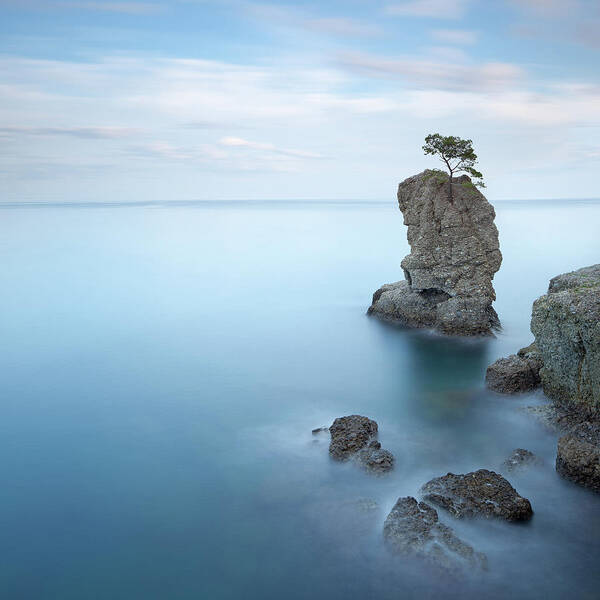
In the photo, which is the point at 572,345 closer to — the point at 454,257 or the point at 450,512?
the point at 450,512

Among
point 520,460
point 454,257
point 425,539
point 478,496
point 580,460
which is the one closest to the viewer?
point 425,539

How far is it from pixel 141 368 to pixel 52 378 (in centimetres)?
420

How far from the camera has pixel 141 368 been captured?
93.6 feet

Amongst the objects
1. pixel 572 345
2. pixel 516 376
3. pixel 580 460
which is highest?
pixel 572 345

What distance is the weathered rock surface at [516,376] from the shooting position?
23203mm

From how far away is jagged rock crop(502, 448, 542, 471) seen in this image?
17531 millimetres

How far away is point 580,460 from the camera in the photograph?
53.2 feet

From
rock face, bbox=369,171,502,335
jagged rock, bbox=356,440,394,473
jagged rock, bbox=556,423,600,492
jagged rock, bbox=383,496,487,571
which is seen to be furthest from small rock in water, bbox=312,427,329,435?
rock face, bbox=369,171,502,335

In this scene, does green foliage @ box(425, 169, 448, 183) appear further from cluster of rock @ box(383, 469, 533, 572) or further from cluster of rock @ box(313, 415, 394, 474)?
cluster of rock @ box(383, 469, 533, 572)

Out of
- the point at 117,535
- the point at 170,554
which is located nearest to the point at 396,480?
the point at 170,554

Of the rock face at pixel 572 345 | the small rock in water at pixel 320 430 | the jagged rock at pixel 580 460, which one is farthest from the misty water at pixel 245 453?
the rock face at pixel 572 345

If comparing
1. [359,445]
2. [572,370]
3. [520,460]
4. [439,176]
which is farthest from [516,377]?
[439,176]

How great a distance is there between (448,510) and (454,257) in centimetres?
2054

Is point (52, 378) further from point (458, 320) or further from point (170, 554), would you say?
point (458, 320)
